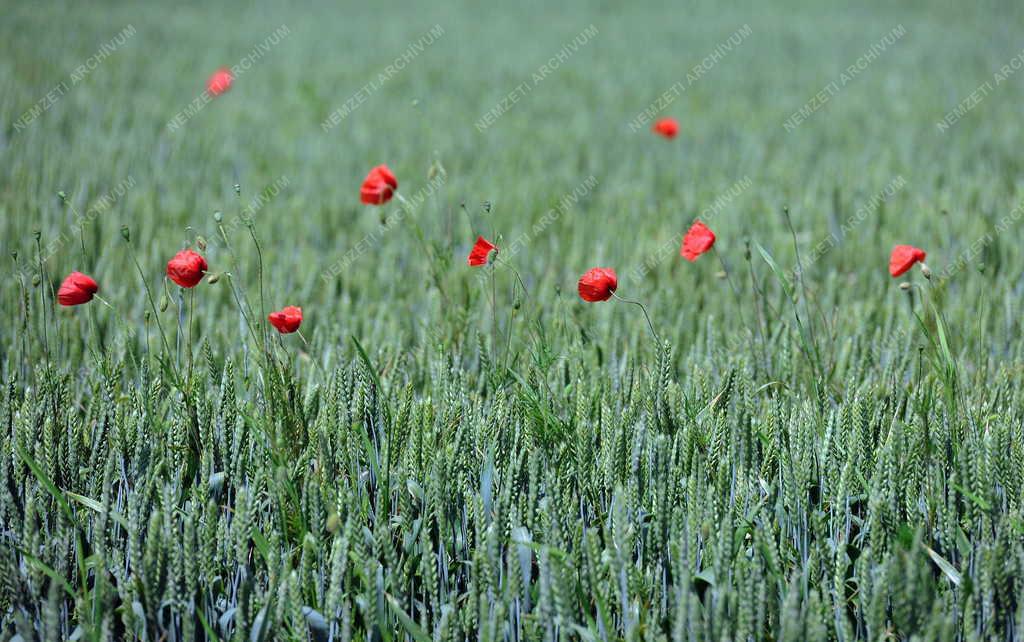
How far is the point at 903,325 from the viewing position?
8.55 ft

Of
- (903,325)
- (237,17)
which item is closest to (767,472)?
(903,325)

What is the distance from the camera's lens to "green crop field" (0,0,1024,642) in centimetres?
153

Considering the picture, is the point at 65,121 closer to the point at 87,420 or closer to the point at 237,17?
the point at 87,420

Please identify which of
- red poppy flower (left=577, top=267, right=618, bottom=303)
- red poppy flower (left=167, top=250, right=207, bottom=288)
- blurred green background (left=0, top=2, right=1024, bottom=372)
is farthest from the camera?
blurred green background (left=0, top=2, right=1024, bottom=372)

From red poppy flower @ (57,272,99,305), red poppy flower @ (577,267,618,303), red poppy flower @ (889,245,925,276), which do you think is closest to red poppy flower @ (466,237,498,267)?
red poppy flower @ (577,267,618,303)

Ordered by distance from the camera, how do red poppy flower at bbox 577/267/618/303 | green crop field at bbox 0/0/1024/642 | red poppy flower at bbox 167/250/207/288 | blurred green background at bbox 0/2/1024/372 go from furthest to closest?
1. blurred green background at bbox 0/2/1024/372
2. red poppy flower at bbox 577/267/618/303
3. red poppy flower at bbox 167/250/207/288
4. green crop field at bbox 0/0/1024/642

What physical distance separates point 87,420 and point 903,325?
206 cm

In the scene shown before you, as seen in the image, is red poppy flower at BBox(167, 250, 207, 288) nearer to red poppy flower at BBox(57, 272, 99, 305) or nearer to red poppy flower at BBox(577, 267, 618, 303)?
red poppy flower at BBox(57, 272, 99, 305)

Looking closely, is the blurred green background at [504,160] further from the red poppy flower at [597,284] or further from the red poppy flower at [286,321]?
the red poppy flower at [286,321]

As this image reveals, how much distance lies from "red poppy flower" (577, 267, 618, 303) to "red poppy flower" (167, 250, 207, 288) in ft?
2.52

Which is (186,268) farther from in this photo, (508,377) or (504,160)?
(504,160)

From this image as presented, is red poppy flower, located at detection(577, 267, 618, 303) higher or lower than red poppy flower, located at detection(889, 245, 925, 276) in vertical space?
lower

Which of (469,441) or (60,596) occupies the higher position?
(469,441)

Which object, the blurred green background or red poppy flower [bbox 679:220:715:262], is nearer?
red poppy flower [bbox 679:220:715:262]
